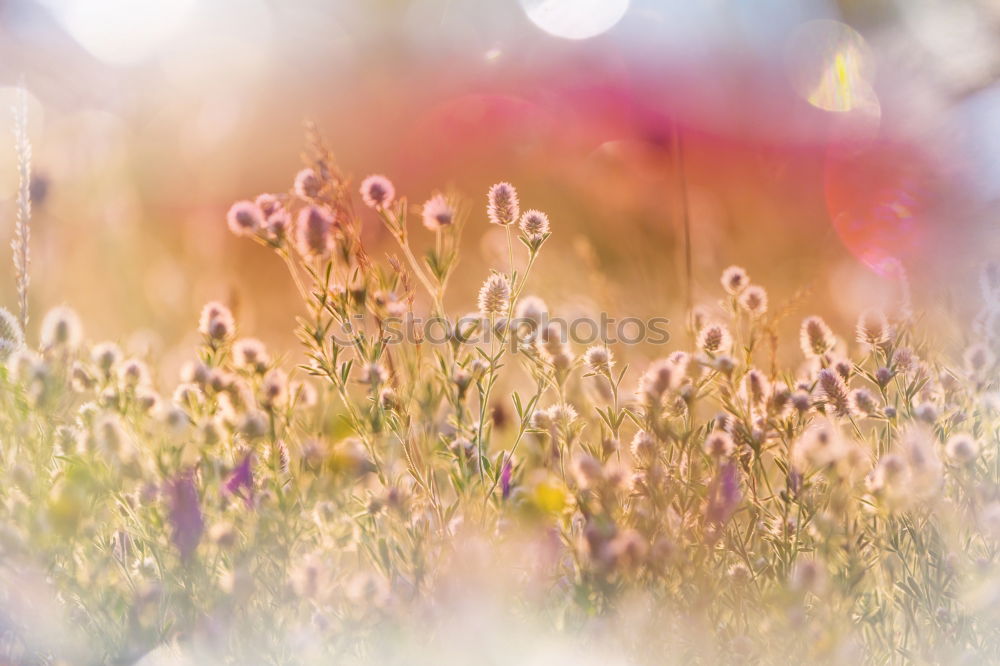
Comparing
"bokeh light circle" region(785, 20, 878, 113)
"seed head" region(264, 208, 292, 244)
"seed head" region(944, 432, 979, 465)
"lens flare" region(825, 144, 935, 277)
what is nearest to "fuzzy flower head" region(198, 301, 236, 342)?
"seed head" region(264, 208, 292, 244)

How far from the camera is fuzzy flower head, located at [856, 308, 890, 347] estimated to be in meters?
0.95

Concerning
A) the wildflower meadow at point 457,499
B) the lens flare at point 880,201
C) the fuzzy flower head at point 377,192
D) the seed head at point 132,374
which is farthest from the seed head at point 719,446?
the lens flare at point 880,201

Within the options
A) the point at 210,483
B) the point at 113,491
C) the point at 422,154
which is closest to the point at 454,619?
the point at 210,483

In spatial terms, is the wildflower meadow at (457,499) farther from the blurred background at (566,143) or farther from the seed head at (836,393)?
the blurred background at (566,143)

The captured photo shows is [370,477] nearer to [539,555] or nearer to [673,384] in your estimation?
[539,555]

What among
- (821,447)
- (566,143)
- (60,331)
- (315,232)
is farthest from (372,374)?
(566,143)

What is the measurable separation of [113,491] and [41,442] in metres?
0.10

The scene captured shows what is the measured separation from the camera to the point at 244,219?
90cm

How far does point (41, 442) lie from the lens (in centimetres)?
83

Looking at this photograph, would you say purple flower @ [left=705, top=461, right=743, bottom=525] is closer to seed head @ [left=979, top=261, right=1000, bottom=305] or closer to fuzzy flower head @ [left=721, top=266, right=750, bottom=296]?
fuzzy flower head @ [left=721, top=266, right=750, bottom=296]

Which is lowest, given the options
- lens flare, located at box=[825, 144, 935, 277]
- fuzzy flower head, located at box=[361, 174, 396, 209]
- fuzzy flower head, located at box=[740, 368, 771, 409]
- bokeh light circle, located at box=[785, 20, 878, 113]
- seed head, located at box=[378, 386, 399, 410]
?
seed head, located at box=[378, 386, 399, 410]

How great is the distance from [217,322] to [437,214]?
0.30 m

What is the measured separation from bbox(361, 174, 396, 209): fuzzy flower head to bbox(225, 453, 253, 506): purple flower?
329 millimetres

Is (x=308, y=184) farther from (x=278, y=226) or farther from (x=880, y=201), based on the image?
(x=880, y=201)
